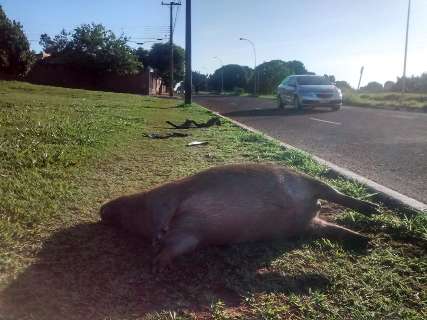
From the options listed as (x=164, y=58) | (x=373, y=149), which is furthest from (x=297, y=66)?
(x=373, y=149)

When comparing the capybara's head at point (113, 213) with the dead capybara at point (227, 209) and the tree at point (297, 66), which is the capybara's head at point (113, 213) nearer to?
the dead capybara at point (227, 209)

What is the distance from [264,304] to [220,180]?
88 centimetres

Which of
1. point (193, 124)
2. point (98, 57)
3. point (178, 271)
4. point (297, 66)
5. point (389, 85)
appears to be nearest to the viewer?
point (178, 271)

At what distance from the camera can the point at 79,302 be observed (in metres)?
2.09

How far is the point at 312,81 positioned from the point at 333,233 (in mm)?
16392

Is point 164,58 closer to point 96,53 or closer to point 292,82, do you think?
point 96,53

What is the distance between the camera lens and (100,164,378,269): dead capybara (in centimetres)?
265

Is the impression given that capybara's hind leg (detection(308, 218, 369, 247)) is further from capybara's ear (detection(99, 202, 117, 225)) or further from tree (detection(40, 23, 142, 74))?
tree (detection(40, 23, 142, 74))

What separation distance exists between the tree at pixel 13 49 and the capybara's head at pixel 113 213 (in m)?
34.7

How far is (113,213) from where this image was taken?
3.04m

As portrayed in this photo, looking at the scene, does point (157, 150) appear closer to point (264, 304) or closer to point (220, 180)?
point (220, 180)

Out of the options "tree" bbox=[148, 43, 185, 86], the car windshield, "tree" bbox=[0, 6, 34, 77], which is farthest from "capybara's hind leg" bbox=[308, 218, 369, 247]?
"tree" bbox=[148, 43, 185, 86]

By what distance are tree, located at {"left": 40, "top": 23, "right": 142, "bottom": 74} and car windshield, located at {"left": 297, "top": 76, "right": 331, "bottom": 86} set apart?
30.5m

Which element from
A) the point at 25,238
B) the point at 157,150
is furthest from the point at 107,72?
the point at 25,238
